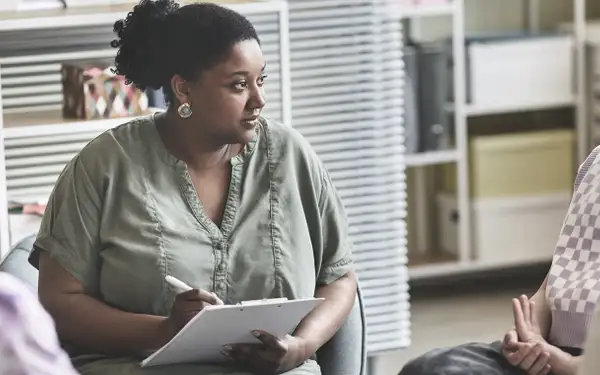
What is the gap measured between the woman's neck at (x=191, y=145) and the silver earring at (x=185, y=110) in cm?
1

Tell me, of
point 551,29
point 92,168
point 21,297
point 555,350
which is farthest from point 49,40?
point 551,29

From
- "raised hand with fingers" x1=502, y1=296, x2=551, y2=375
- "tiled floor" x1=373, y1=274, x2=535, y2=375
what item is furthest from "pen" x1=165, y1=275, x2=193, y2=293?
"tiled floor" x1=373, y1=274, x2=535, y2=375

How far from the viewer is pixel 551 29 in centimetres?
435

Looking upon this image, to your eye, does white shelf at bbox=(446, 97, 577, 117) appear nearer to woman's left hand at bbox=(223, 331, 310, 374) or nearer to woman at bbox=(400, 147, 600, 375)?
woman at bbox=(400, 147, 600, 375)

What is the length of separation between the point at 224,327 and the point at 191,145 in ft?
1.23

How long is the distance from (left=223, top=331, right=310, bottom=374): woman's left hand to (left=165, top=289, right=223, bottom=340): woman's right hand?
0.31ft

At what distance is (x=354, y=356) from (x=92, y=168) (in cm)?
57

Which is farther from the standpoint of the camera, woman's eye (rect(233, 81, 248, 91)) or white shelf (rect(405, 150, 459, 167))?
white shelf (rect(405, 150, 459, 167))

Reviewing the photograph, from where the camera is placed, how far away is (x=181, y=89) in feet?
6.93

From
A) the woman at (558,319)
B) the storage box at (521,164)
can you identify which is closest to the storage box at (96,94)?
the woman at (558,319)

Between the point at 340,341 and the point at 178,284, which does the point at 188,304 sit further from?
the point at 340,341

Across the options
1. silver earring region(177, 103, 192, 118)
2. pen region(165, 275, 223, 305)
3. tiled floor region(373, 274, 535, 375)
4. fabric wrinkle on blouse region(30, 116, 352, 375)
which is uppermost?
silver earring region(177, 103, 192, 118)

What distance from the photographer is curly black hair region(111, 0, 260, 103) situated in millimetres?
2074

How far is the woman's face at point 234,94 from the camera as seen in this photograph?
2070 mm
